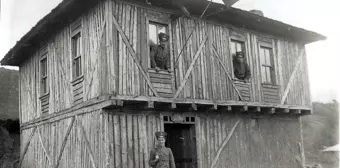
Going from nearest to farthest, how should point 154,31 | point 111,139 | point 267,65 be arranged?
1. point 111,139
2. point 154,31
3. point 267,65

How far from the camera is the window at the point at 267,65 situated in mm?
15537

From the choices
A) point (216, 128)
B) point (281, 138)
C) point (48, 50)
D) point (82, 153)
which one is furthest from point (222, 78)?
point (48, 50)

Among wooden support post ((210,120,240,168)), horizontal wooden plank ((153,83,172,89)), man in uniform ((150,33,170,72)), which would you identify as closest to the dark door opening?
wooden support post ((210,120,240,168))

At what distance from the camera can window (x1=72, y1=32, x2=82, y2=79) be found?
1305 cm

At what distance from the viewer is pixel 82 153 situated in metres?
12.1

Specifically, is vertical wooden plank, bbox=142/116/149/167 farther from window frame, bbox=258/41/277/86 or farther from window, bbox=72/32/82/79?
window frame, bbox=258/41/277/86

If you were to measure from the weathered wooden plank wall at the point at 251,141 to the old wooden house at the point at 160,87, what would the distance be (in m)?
0.04

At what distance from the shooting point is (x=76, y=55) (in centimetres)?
1330

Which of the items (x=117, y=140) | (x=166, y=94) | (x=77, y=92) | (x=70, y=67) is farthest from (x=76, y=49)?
(x=117, y=140)

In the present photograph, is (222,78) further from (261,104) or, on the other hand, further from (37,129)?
(37,129)

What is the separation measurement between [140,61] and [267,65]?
249 inches

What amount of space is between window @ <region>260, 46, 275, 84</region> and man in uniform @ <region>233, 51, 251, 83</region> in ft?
3.42

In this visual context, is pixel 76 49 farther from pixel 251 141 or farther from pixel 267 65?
pixel 267 65

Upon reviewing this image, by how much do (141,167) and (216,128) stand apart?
3.47 m
